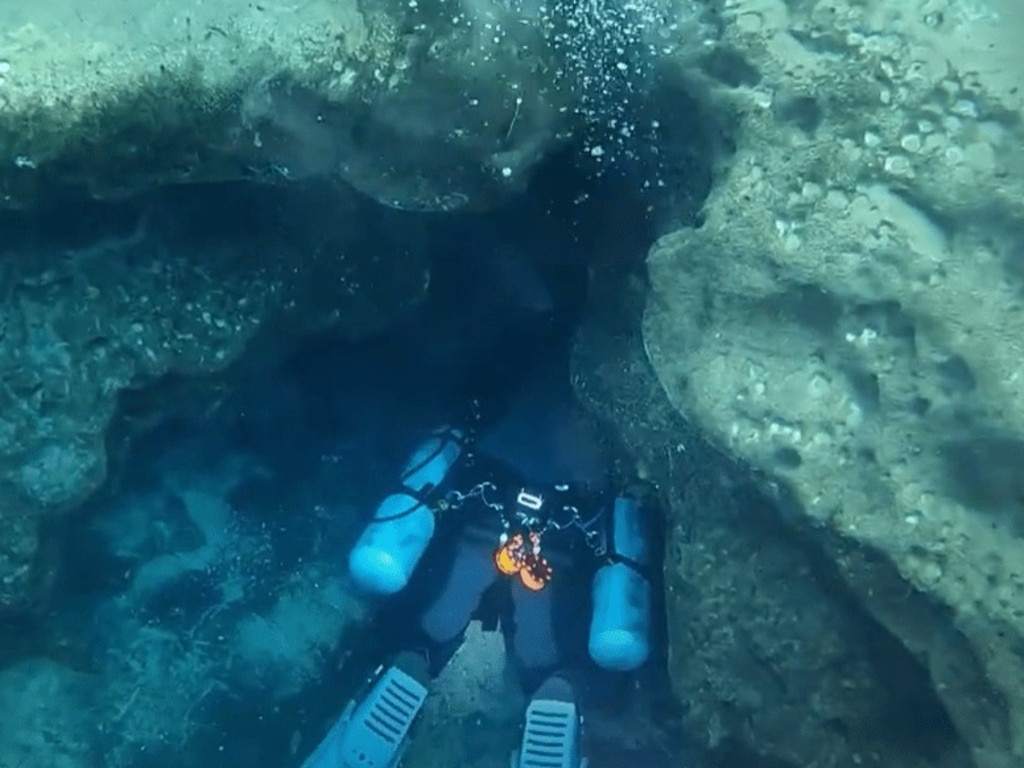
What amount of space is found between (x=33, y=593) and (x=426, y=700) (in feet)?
5.00

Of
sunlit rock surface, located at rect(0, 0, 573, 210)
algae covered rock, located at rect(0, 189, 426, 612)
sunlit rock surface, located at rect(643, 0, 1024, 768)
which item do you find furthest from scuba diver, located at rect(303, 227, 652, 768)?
sunlit rock surface, located at rect(643, 0, 1024, 768)

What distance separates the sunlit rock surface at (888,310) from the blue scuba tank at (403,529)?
1495 millimetres

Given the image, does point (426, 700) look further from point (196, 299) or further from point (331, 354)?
point (196, 299)

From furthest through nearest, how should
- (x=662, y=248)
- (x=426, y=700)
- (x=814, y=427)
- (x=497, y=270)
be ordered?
(x=426, y=700) < (x=497, y=270) < (x=662, y=248) < (x=814, y=427)

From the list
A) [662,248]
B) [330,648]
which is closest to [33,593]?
[330,648]

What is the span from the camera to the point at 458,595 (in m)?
3.67

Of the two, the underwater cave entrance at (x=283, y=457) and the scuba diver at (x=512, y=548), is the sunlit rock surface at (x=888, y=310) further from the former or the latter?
the scuba diver at (x=512, y=548)

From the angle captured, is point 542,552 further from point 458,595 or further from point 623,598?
point 623,598

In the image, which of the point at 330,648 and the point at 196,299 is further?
the point at 330,648

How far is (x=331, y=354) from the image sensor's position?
3.59 metres

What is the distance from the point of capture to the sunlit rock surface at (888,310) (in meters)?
1.97

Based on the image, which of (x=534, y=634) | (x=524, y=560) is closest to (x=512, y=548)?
(x=524, y=560)

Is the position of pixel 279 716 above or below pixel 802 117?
below

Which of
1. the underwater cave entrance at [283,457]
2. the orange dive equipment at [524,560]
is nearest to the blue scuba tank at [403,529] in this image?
the underwater cave entrance at [283,457]
